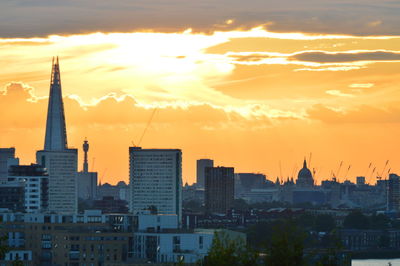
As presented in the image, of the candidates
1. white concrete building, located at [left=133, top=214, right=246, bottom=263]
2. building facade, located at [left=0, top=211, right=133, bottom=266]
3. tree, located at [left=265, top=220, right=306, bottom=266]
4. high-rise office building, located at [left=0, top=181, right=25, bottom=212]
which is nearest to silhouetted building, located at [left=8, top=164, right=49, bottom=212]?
high-rise office building, located at [left=0, top=181, right=25, bottom=212]

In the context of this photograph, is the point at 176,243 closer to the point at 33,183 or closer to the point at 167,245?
the point at 167,245

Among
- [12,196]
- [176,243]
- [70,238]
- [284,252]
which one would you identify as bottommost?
[284,252]

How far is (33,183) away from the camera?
161m

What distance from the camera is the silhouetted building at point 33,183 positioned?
157 meters

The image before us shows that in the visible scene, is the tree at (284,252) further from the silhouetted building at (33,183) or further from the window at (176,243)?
the silhouetted building at (33,183)

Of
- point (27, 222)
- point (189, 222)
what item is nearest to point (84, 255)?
point (27, 222)

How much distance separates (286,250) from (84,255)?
43.4 m

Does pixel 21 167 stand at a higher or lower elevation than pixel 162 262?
higher

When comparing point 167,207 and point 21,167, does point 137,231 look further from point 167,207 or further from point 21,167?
point 167,207

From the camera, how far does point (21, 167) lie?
166 m

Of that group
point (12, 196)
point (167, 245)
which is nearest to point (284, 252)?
point (167, 245)

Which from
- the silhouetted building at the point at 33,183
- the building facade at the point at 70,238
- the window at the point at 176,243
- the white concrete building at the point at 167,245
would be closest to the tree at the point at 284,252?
the building facade at the point at 70,238

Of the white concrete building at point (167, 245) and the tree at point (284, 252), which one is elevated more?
the white concrete building at point (167, 245)

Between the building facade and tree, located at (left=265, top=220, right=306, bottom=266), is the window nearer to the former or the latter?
the building facade
